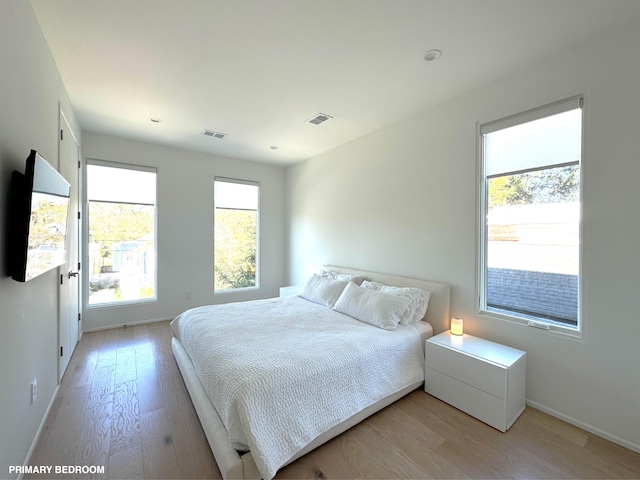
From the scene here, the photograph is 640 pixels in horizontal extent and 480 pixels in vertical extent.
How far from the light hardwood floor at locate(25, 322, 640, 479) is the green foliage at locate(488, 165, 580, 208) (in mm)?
1718

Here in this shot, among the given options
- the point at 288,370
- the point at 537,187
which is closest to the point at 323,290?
the point at 288,370

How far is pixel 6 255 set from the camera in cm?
143

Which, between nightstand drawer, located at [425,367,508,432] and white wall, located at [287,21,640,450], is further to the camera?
nightstand drawer, located at [425,367,508,432]

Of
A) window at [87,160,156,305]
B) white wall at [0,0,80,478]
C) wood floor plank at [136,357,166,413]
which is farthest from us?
window at [87,160,156,305]

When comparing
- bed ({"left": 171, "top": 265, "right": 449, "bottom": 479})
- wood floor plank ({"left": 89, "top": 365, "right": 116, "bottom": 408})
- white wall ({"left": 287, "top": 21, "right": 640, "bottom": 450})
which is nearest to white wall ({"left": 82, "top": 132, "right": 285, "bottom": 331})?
wood floor plank ({"left": 89, "top": 365, "right": 116, "bottom": 408})

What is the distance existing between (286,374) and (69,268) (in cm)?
265

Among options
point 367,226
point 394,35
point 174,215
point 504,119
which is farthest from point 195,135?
point 504,119

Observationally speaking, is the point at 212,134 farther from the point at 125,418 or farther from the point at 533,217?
the point at 533,217

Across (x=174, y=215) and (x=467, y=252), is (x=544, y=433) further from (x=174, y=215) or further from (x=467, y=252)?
(x=174, y=215)

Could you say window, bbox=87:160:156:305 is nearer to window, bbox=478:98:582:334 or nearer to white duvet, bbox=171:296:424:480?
white duvet, bbox=171:296:424:480

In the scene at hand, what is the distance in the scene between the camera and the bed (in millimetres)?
1552

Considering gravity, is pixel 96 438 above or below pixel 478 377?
below

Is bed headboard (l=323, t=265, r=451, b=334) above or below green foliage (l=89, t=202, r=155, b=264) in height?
below

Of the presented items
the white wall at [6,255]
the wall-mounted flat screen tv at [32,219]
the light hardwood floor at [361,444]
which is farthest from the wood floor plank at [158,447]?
the wall-mounted flat screen tv at [32,219]
